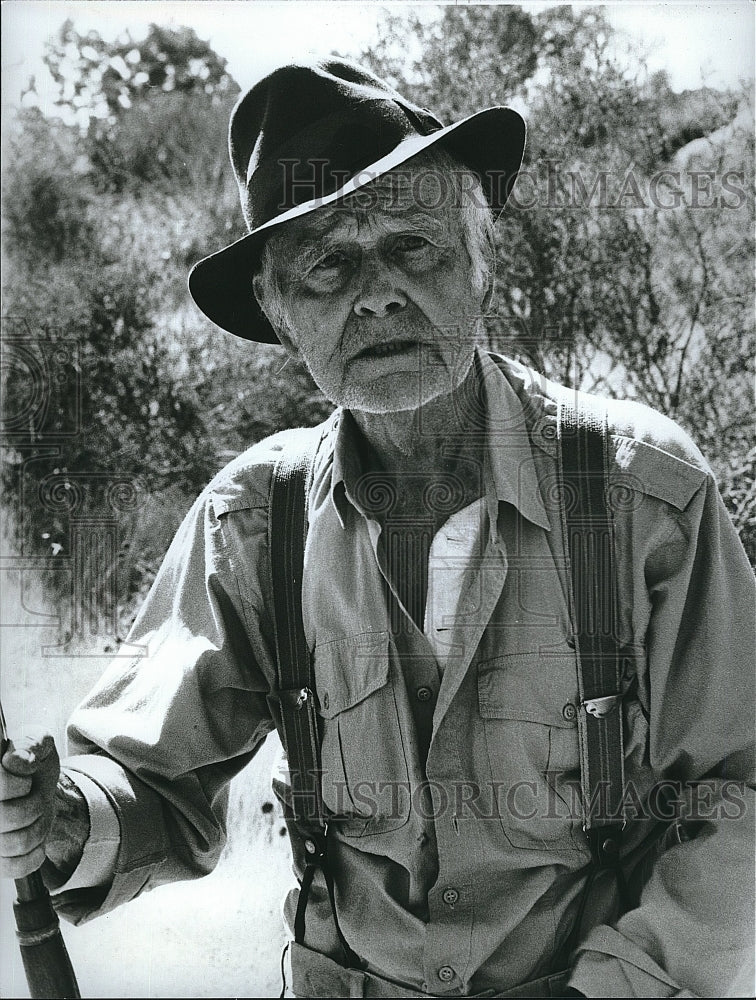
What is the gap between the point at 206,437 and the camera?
1798 mm

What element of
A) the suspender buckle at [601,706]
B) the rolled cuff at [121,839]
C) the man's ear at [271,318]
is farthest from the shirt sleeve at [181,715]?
the suspender buckle at [601,706]

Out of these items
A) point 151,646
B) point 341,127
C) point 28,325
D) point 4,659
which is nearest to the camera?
point 341,127

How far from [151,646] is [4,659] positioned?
10.5 inches

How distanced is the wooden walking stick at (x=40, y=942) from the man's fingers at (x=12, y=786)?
0.25ft

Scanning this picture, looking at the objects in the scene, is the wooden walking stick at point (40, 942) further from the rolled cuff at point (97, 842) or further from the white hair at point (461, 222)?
the white hair at point (461, 222)

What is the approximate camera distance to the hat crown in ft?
4.12

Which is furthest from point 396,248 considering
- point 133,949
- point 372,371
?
point 133,949

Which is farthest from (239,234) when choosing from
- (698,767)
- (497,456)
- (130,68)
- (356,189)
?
(698,767)

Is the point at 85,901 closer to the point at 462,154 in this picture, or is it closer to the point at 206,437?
the point at 206,437

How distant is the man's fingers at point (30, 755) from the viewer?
108 centimetres

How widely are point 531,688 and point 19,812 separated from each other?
0.61 metres

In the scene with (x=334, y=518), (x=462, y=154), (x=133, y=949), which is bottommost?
(x=133, y=949)

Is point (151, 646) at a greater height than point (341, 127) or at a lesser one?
lesser

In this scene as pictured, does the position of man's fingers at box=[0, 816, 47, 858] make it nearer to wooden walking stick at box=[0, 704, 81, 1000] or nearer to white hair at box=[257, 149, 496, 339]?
wooden walking stick at box=[0, 704, 81, 1000]
